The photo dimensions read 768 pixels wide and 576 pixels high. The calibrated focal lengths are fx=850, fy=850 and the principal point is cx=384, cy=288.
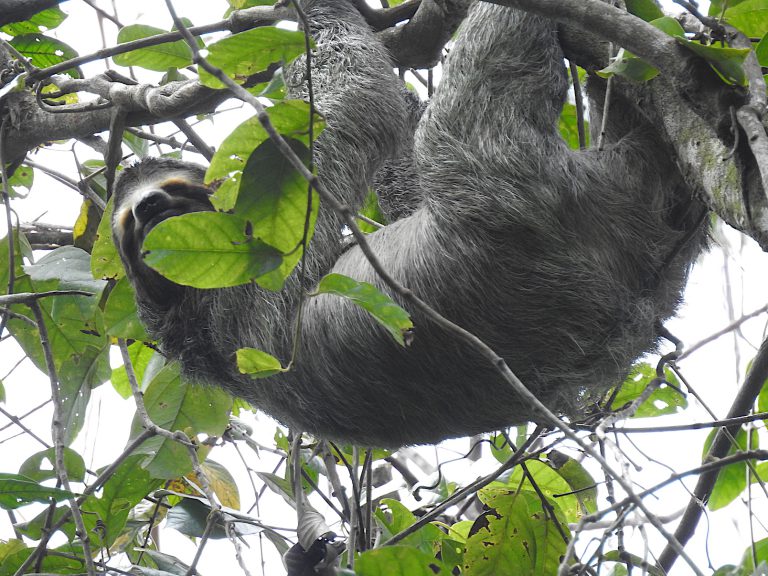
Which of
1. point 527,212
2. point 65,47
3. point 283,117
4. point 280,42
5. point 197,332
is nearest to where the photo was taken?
point 283,117

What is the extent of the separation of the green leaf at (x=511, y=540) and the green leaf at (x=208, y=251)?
8.19ft

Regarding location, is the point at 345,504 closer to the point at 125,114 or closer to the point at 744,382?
the point at 744,382

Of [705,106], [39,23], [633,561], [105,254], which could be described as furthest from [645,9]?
[39,23]

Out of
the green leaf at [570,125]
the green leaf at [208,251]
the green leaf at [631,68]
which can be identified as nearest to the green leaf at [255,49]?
the green leaf at [208,251]

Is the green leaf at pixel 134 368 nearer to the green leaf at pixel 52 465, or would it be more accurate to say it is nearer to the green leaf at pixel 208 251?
the green leaf at pixel 52 465

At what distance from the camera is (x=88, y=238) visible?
273 inches

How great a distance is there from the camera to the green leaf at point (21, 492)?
4453 mm

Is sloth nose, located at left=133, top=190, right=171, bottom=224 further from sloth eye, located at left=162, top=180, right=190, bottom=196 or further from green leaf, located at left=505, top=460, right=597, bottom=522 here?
green leaf, located at left=505, top=460, right=597, bottom=522

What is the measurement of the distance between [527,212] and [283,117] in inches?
72.0

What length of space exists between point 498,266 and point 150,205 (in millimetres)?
2442

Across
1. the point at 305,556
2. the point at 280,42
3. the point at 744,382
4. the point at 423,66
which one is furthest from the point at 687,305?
the point at 280,42

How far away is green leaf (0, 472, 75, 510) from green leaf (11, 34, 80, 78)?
365cm

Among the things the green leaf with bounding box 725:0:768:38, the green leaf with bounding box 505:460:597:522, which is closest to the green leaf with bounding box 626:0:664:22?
the green leaf with bounding box 725:0:768:38

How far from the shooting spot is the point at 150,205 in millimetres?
5738
